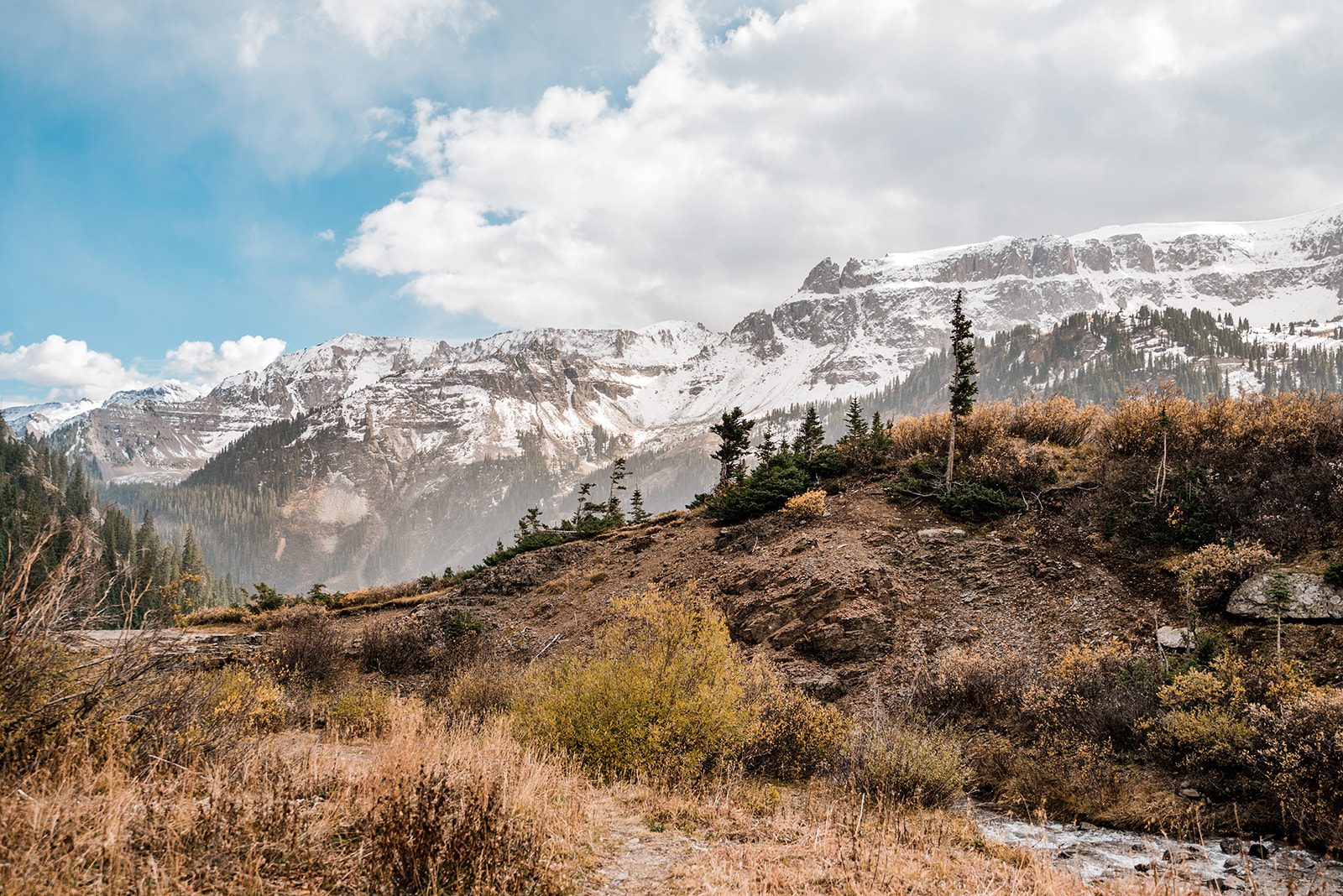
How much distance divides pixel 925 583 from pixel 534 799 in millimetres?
15030

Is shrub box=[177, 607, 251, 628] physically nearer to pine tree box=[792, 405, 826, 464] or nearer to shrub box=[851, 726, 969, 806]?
pine tree box=[792, 405, 826, 464]

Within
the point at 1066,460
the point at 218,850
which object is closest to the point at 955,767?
the point at 218,850

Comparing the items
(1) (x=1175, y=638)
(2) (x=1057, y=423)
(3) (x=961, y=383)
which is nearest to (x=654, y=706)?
(1) (x=1175, y=638)

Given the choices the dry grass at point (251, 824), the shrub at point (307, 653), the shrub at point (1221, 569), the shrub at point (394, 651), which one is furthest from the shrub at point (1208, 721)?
the shrub at point (307, 653)

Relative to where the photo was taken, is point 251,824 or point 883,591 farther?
point 883,591

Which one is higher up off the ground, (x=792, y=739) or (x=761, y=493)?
(x=761, y=493)

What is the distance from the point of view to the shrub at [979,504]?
68.4ft

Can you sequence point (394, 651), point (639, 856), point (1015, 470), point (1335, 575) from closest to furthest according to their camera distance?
1. point (639, 856)
2. point (1335, 575)
3. point (1015, 470)
4. point (394, 651)

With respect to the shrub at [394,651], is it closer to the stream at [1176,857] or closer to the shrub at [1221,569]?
the stream at [1176,857]

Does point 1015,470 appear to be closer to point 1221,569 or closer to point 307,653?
point 1221,569

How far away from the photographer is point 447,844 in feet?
16.3

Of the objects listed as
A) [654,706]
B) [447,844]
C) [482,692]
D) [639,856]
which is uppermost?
[447,844]

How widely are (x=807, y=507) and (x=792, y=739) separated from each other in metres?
11.3

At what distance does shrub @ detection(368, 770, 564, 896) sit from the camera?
481 centimetres
